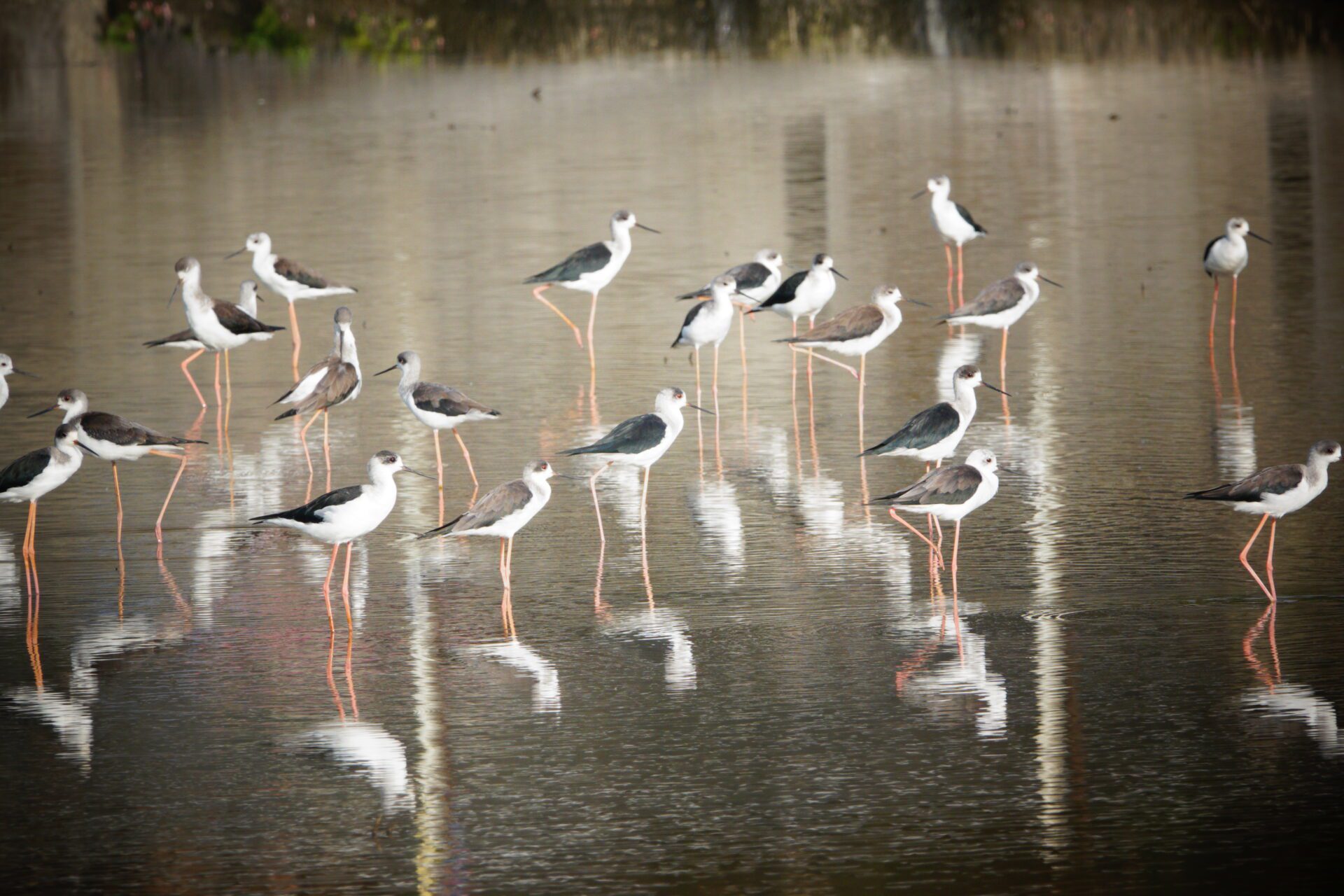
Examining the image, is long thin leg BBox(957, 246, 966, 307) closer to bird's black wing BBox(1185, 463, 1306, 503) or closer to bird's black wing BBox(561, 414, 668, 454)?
bird's black wing BBox(561, 414, 668, 454)

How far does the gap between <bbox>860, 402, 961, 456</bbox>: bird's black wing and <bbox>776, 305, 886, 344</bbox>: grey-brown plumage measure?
2.85 metres

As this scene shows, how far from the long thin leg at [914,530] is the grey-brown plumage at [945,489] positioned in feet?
0.78

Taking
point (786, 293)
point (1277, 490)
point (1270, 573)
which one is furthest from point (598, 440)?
point (1270, 573)

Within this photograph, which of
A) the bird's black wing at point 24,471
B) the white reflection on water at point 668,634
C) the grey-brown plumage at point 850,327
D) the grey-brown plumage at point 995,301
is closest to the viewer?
the white reflection on water at point 668,634

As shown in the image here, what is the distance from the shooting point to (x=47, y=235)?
2267 cm

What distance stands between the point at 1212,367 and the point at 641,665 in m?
7.49

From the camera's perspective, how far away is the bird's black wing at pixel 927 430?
10.2 meters

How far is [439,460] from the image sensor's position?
11258 millimetres

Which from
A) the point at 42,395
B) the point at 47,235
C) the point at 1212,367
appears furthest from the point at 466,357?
the point at 47,235

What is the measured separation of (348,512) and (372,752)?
76.7 inches

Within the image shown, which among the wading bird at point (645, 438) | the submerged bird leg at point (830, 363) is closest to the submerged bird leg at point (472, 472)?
the wading bird at point (645, 438)

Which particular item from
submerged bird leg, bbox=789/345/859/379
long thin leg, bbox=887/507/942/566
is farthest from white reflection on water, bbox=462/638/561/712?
submerged bird leg, bbox=789/345/859/379

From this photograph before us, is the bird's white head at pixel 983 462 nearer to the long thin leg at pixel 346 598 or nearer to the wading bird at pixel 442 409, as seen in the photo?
the long thin leg at pixel 346 598

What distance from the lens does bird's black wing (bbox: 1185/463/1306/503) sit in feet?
28.7
